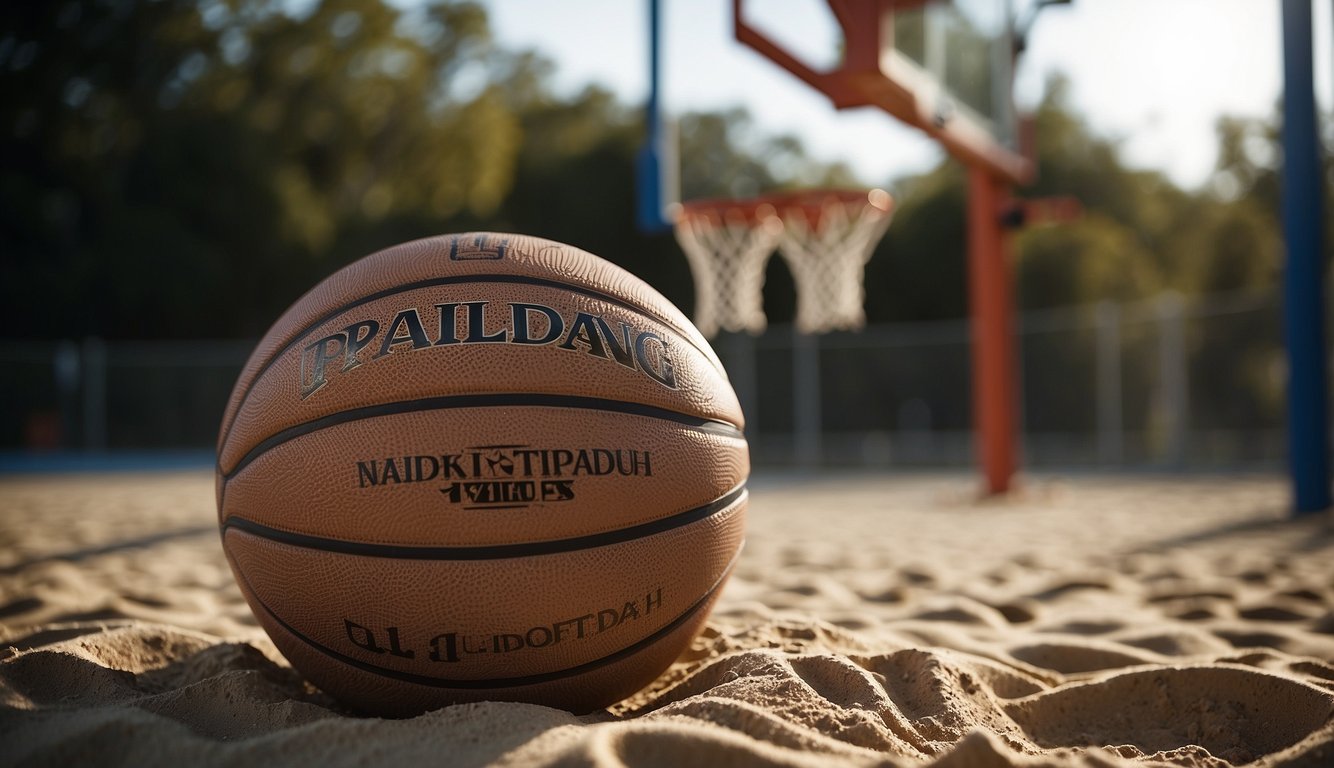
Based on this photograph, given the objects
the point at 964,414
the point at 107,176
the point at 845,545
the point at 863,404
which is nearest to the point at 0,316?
the point at 107,176

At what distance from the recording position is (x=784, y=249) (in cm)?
858

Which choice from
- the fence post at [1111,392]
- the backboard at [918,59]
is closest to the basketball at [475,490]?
the backboard at [918,59]

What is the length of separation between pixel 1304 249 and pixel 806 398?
9.83m

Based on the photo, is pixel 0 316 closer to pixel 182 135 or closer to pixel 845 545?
pixel 182 135

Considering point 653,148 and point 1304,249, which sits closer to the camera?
point 1304,249

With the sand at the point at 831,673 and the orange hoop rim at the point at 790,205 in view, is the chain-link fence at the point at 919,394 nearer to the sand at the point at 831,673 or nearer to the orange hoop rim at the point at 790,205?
the orange hoop rim at the point at 790,205

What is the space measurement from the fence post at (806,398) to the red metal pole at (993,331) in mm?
6770

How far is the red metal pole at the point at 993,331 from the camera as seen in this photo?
772 cm

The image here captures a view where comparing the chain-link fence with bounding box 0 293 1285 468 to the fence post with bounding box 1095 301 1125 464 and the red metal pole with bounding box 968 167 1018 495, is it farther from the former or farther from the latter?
the red metal pole with bounding box 968 167 1018 495

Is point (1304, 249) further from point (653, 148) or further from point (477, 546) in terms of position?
point (477, 546)

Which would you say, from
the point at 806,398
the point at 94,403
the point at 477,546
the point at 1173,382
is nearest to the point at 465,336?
the point at 477,546

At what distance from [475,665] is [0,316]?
21.7 metres

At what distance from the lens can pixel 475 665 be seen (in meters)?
1.86

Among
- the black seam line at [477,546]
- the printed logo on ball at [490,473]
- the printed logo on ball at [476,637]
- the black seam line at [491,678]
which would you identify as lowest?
the black seam line at [491,678]
